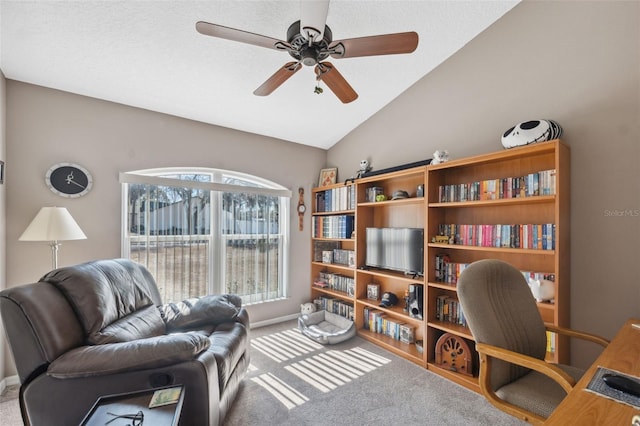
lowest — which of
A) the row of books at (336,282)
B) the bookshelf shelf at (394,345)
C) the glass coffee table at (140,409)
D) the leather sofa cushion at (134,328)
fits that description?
the bookshelf shelf at (394,345)

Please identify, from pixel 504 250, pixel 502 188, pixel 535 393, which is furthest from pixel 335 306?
pixel 535 393

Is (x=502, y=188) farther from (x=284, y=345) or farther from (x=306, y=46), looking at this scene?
(x=284, y=345)

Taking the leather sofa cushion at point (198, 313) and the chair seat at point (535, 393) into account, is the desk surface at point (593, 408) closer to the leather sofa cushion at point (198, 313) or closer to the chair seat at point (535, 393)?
the chair seat at point (535, 393)

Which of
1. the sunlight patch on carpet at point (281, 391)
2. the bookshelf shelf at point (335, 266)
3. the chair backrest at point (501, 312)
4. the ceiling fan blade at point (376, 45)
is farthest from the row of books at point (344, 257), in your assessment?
the ceiling fan blade at point (376, 45)

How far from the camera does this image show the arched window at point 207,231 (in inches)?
115

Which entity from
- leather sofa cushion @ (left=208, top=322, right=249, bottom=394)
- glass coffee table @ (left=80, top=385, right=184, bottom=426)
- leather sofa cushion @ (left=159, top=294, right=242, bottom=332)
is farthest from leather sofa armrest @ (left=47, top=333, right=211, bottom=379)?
leather sofa cushion @ (left=159, top=294, right=242, bottom=332)

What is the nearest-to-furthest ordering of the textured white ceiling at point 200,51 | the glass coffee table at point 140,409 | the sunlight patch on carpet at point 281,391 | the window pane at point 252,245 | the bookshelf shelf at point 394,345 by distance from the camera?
the glass coffee table at point 140,409 → the textured white ceiling at point 200,51 → the sunlight patch on carpet at point 281,391 → the bookshelf shelf at point 394,345 → the window pane at point 252,245

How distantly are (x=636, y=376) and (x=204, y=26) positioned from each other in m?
2.42

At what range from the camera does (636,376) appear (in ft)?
3.44

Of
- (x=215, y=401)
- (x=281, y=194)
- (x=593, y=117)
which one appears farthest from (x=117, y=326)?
(x=593, y=117)

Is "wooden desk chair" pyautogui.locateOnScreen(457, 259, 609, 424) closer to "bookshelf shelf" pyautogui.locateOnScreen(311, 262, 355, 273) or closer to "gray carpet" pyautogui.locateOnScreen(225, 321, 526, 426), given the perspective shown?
"gray carpet" pyautogui.locateOnScreen(225, 321, 526, 426)

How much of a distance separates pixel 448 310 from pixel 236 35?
2.75m

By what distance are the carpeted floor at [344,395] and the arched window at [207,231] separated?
1.00 metres

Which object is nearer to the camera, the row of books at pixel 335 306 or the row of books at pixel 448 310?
the row of books at pixel 448 310
